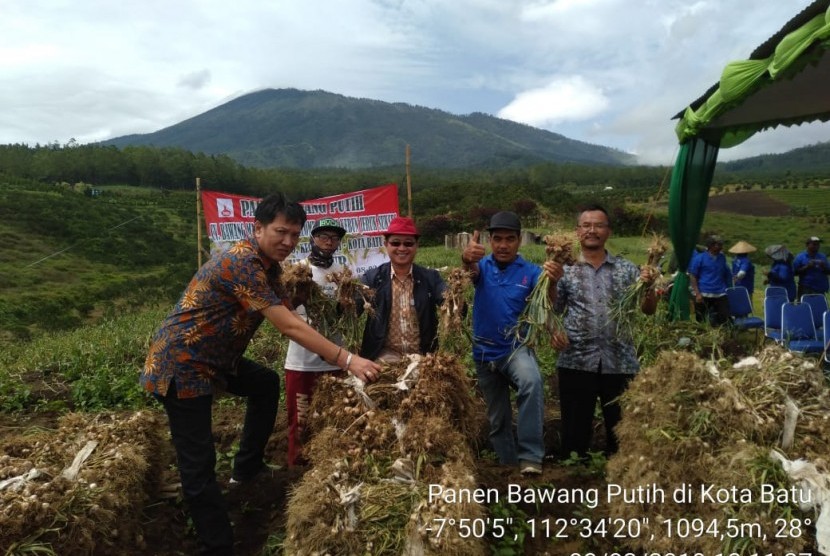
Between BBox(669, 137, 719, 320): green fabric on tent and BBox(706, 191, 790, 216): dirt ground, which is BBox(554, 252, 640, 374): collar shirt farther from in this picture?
BBox(706, 191, 790, 216): dirt ground

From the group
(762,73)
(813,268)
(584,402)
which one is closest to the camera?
(584,402)

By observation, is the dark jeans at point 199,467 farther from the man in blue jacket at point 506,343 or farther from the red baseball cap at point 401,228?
the man in blue jacket at point 506,343

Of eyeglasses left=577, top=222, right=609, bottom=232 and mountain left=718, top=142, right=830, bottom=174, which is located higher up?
mountain left=718, top=142, right=830, bottom=174

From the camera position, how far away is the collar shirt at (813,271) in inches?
353

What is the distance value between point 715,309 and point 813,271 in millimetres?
A: 1908

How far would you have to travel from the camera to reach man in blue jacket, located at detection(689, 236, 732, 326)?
8703 mm

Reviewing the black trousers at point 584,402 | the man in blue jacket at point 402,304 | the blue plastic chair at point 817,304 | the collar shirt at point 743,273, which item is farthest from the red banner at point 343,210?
the collar shirt at point 743,273

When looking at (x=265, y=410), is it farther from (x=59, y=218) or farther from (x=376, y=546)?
(x=59, y=218)

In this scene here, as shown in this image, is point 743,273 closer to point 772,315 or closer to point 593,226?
point 772,315

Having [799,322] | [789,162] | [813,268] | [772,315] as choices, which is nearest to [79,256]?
[772,315]

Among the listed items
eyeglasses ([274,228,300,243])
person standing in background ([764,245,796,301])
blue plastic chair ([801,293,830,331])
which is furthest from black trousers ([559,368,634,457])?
person standing in background ([764,245,796,301])

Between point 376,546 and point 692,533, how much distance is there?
139 centimetres

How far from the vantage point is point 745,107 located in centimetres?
566

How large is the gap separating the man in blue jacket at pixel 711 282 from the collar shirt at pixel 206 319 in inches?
312
